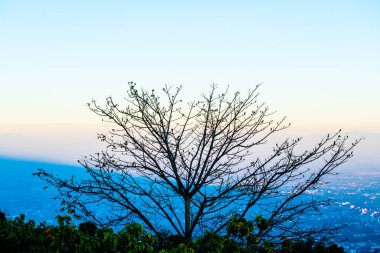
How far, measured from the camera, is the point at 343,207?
171 feet

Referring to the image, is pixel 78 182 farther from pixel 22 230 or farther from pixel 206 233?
pixel 206 233

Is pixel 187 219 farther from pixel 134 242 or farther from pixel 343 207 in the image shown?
pixel 343 207

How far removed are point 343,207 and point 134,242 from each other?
52.6 metres

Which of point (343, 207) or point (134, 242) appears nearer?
point (134, 242)

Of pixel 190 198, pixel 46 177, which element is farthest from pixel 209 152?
pixel 46 177

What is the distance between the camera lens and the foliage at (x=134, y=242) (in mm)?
6184

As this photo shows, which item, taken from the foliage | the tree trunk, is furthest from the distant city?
the tree trunk

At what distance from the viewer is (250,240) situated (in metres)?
6.65

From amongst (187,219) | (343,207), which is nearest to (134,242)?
(187,219)

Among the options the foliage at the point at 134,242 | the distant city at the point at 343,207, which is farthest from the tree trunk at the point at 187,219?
the distant city at the point at 343,207

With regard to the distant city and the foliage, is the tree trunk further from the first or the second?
the distant city

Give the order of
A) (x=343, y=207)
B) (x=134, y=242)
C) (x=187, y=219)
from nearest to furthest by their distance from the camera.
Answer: (x=134, y=242) < (x=187, y=219) < (x=343, y=207)

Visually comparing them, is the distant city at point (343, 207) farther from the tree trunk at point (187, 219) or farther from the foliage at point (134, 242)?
the tree trunk at point (187, 219)

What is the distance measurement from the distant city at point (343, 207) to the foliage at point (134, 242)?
2.67 feet
